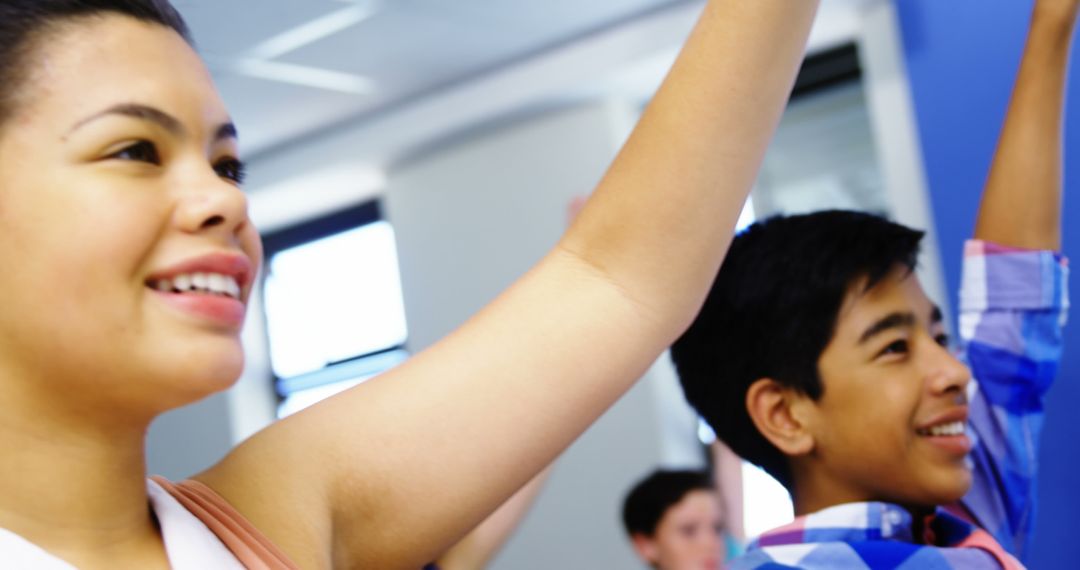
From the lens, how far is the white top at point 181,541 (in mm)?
605

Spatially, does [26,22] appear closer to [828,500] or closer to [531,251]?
[828,500]

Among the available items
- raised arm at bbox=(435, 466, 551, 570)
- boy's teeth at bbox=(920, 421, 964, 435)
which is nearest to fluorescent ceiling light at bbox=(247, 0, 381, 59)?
raised arm at bbox=(435, 466, 551, 570)

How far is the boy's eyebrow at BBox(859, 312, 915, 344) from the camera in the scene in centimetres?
132

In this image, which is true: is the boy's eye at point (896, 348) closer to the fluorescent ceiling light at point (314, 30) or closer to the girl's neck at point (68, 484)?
the girl's neck at point (68, 484)

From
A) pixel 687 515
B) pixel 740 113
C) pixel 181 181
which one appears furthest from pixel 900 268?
pixel 687 515

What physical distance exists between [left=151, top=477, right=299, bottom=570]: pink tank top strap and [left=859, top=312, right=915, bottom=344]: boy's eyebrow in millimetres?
835

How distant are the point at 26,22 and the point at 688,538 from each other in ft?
9.36

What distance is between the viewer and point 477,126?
15.3 ft

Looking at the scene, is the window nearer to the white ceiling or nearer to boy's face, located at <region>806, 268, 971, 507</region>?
the white ceiling

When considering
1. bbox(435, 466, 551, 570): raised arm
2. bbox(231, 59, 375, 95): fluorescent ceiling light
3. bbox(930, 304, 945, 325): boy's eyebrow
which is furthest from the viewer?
bbox(231, 59, 375, 95): fluorescent ceiling light

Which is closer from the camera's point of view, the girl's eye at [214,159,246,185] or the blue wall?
the girl's eye at [214,159,246,185]

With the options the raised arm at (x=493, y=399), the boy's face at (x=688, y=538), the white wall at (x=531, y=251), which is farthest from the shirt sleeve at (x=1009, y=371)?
the white wall at (x=531, y=251)

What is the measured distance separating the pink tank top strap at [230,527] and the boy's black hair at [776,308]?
0.81m

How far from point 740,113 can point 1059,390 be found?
2268 millimetres
